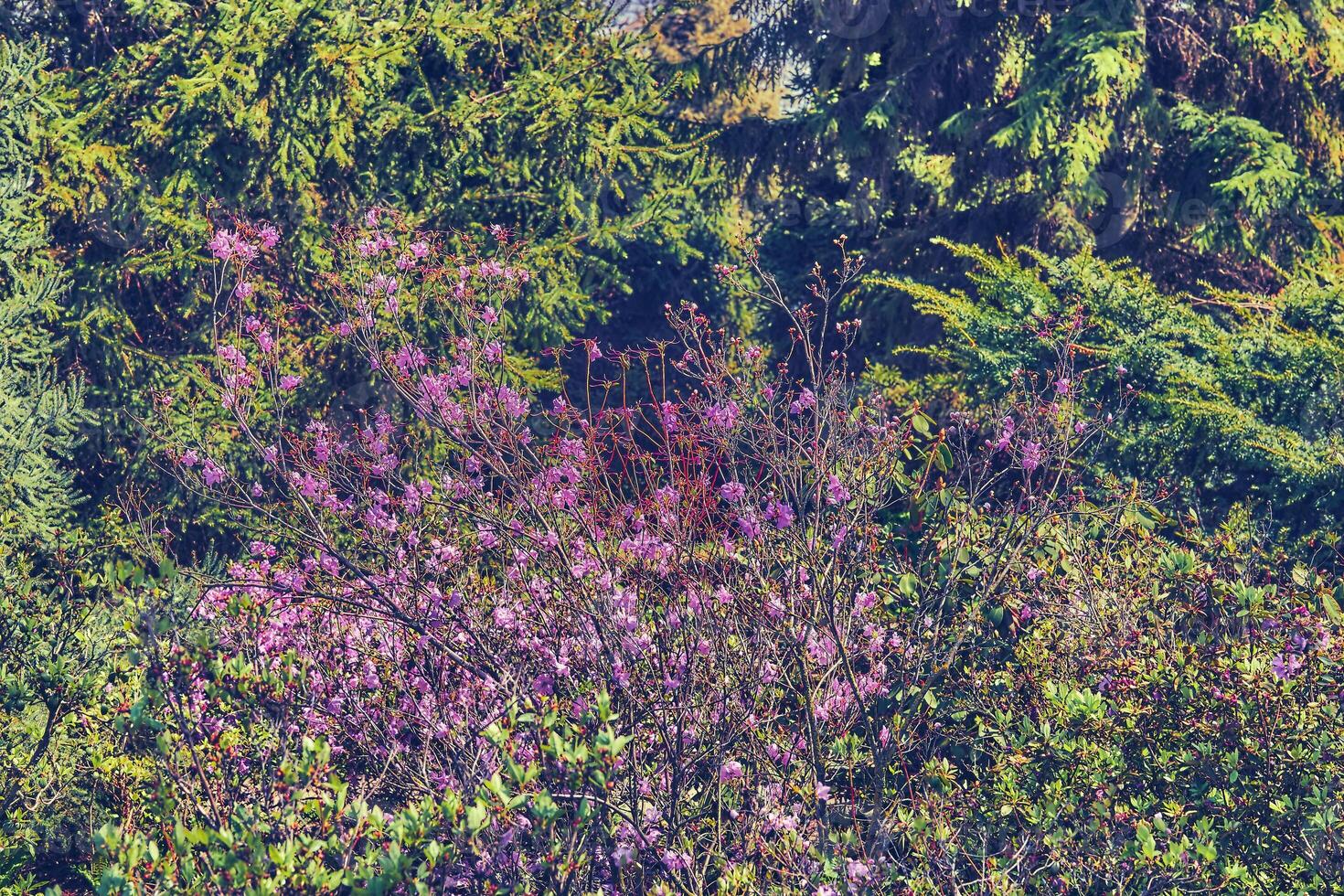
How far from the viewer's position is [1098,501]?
7895 millimetres

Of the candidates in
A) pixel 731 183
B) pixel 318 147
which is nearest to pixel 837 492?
pixel 318 147

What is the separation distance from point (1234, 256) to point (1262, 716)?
25.1 ft

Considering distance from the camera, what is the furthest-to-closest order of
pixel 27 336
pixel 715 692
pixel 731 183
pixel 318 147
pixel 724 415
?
pixel 731 183 < pixel 318 147 < pixel 27 336 < pixel 724 415 < pixel 715 692

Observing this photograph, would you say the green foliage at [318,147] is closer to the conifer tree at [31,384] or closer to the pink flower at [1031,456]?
the conifer tree at [31,384]

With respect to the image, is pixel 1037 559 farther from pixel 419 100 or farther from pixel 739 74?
pixel 739 74

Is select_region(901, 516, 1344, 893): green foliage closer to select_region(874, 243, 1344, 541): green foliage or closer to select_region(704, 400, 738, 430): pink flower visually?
select_region(704, 400, 738, 430): pink flower

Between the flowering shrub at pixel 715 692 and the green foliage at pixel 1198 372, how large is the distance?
88.4 inches

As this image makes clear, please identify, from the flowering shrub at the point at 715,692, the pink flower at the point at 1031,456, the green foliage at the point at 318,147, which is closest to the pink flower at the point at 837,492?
the flowering shrub at the point at 715,692

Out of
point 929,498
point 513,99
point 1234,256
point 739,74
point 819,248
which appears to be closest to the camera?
point 929,498

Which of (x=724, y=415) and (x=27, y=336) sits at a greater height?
(x=724, y=415)

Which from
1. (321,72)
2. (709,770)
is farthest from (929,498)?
(321,72)

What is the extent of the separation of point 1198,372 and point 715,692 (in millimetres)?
5250

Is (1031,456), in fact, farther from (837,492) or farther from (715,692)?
(715,692)

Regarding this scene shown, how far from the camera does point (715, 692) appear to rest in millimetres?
4555
